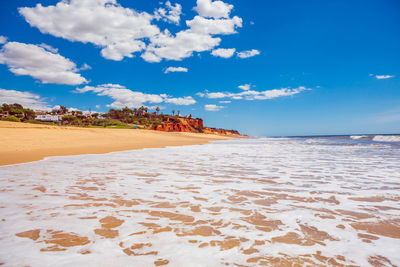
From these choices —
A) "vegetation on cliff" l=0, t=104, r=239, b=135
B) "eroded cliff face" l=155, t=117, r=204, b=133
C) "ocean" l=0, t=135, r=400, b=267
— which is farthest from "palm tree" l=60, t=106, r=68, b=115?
"ocean" l=0, t=135, r=400, b=267

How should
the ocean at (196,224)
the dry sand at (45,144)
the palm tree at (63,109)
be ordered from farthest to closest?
the palm tree at (63,109)
the dry sand at (45,144)
the ocean at (196,224)

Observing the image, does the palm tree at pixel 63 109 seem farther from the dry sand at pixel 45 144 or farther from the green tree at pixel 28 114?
the dry sand at pixel 45 144

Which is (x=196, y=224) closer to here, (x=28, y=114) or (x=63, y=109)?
(x=28, y=114)

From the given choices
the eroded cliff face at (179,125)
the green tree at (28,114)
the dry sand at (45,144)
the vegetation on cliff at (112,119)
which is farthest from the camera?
the eroded cliff face at (179,125)

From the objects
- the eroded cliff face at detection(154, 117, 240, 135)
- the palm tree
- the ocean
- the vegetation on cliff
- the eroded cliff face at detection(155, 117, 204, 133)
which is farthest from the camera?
the palm tree

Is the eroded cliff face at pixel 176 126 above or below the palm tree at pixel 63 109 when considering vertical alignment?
below

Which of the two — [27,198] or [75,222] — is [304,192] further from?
[27,198]

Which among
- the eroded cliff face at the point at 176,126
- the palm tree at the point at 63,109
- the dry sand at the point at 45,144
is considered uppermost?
the palm tree at the point at 63,109

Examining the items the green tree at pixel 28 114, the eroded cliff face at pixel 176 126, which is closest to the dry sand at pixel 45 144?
the eroded cliff face at pixel 176 126

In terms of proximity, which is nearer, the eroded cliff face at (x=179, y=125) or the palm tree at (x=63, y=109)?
Result: the eroded cliff face at (x=179, y=125)

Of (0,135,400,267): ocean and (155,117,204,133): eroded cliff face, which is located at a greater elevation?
(155,117,204,133): eroded cliff face

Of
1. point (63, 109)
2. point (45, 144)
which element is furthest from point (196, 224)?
point (63, 109)

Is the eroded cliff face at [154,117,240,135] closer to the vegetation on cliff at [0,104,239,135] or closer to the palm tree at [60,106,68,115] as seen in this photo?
the vegetation on cliff at [0,104,239,135]

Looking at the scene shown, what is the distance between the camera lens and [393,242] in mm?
2102
